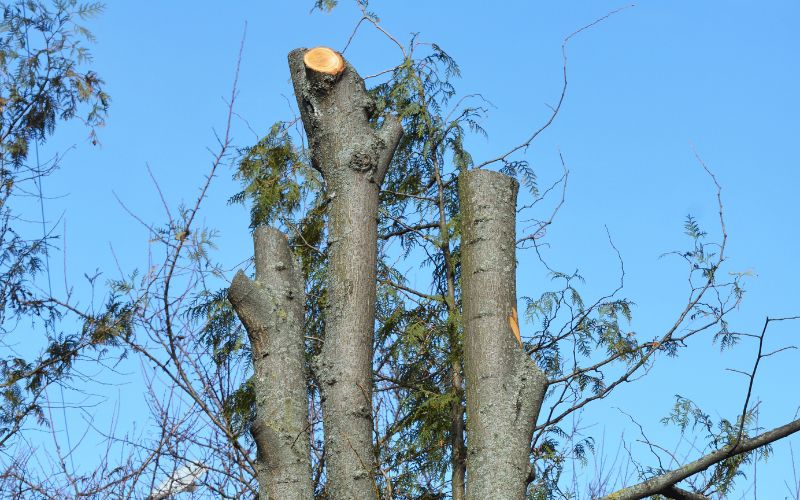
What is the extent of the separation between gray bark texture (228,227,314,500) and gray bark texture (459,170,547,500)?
3.02 feet

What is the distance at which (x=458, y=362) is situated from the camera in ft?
17.3

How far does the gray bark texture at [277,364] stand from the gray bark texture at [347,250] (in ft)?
0.57

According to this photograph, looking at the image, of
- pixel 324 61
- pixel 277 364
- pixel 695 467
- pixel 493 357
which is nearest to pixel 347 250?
pixel 277 364

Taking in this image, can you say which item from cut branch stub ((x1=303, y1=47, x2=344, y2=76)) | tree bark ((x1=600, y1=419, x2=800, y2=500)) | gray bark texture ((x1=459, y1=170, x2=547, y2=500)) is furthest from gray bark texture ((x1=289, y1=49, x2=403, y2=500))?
tree bark ((x1=600, y1=419, x2=800, y2=500))

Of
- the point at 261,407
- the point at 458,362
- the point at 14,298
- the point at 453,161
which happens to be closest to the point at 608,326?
the point at 458,362

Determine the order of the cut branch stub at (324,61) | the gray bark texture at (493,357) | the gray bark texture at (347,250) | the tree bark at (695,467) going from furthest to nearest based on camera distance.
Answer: the cut branch stub at (324,61), the gray bark texture at (347,250), the tree bark at (695,467), the gray bark texture at (493,357)

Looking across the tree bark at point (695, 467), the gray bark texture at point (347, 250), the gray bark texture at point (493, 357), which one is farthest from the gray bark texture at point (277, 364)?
the tree bark at point (695, 467)

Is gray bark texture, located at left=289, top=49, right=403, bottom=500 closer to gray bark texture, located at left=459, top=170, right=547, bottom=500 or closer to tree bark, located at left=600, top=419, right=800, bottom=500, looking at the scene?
gray bark texture, located at left=459, top=170, right=547, bottom=500

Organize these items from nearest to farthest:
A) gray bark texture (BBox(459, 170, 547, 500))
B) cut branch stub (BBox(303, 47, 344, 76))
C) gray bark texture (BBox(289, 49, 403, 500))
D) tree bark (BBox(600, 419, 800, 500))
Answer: gray bark texture (BBox(459, 170, 547, 500))
tree bark (BBox(600, 419, 800, 500))
gray bark texture (BBox(289, 49, 403, 500))
cut branch stub (BBox(303, 47, 344, 76))

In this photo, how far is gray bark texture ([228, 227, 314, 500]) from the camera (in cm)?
423

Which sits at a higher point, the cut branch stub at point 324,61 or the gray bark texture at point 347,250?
the cut branch stub at point 324,61

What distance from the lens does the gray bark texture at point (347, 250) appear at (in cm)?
416

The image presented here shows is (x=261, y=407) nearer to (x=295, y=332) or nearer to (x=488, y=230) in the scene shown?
(x=295, y=332)

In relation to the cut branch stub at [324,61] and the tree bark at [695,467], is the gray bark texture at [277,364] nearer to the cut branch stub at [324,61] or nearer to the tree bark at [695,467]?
the cut branch stub at [324,61]
